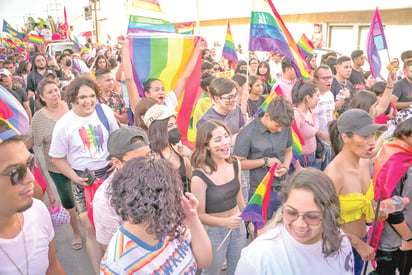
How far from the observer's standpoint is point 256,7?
4.73 meters

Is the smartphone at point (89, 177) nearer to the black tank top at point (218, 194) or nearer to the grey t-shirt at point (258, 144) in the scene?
the black tank top at point (218, 194)

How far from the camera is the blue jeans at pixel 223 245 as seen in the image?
294 centimetres

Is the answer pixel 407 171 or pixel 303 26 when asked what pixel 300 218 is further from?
pixel 303 26

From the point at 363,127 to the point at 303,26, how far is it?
18.3 meters

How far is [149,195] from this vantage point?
1790mm

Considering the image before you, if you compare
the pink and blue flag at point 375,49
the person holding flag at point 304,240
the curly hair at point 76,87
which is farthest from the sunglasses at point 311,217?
the pink and blue flag at point 375,49

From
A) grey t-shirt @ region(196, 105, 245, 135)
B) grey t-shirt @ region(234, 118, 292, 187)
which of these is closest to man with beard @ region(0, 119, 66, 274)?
grey t-shirt @ region(234, 118, 292, 187)

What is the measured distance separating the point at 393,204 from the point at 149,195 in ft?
5.91

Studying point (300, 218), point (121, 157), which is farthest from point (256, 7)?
point (300, 218)

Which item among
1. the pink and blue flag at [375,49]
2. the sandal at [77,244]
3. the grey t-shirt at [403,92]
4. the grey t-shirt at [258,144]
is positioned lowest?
the sandal at [77,244]

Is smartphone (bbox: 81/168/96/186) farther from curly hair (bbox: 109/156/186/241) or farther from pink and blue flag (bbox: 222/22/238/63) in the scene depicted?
pink and blue flag (bbox: 222/22/238/63)

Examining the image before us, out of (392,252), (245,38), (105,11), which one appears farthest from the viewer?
(105,11)

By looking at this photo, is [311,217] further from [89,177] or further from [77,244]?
[77,244]

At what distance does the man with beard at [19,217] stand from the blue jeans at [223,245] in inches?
47.6
